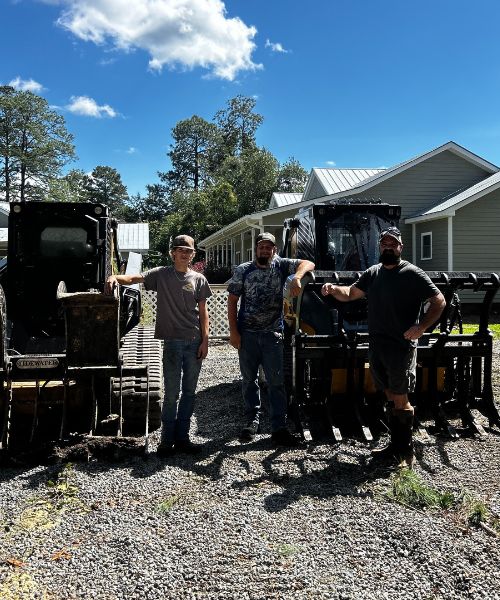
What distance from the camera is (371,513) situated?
3.92m

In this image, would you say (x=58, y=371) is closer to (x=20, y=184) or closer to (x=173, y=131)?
(x=20, y=184)

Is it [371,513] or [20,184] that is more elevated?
[20,184]

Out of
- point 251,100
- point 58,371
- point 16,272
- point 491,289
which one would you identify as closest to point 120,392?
point 58,371

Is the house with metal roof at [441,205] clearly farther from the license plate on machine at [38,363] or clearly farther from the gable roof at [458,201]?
the license plate on machine at [38,363]

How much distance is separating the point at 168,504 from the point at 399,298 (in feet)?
7.60

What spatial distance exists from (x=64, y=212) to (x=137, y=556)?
3.99 m

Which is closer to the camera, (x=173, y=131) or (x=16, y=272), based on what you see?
(x=16, y=272)

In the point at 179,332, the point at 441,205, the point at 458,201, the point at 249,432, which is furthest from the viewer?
the point at 441,205

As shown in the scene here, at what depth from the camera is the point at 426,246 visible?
19.9 m

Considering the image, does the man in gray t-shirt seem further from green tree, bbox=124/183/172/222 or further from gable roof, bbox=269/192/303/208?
green tree, bbox=124/183/172/222

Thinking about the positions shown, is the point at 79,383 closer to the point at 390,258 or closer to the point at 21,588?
the point at 21,588

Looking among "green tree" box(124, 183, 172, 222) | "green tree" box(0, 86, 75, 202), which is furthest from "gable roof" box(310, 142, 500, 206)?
"green tree" box(124, 183, 172, 222)

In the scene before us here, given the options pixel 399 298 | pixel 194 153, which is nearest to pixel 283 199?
pixel 399 298

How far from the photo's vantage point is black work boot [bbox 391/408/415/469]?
4.84 m
